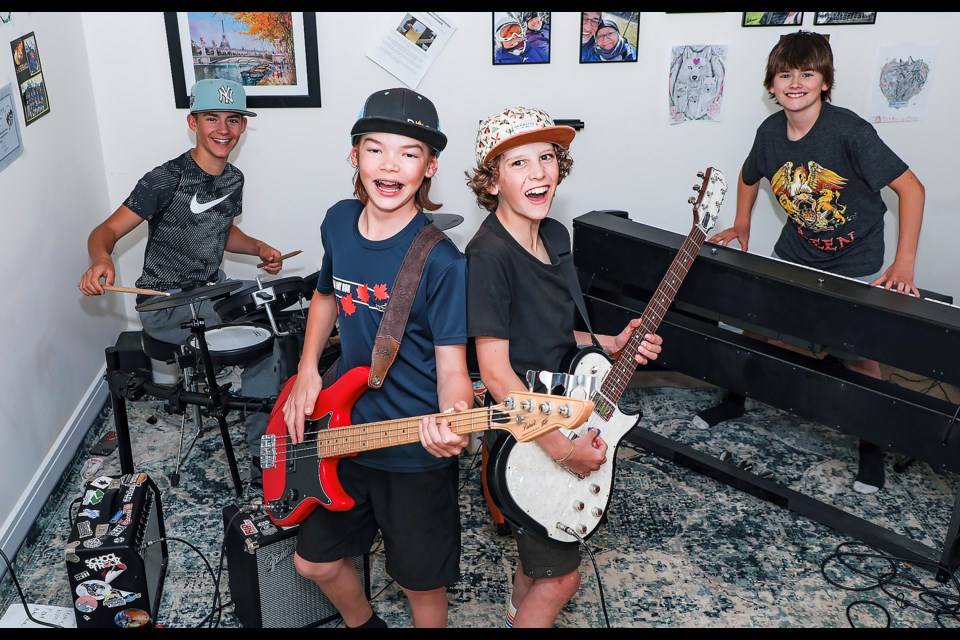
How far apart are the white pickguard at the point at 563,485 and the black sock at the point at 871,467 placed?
4.57 feet

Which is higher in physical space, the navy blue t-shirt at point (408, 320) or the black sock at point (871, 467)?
the navy blue t-shirt at point (408, 320)

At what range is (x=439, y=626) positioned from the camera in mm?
2352

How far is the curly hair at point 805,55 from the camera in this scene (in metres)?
3.14

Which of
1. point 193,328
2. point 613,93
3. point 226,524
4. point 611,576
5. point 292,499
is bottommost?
point 611,576

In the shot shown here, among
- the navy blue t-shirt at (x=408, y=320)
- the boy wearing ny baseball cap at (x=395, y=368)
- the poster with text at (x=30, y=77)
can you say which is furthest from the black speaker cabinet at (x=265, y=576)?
the poster with text at (x=30, y=77)

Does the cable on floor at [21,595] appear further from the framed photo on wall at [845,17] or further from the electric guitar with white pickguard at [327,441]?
the framed photo on wall at [845,17]

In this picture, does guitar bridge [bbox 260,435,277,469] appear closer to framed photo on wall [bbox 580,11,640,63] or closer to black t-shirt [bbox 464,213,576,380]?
black t-shirt [bbox 464,213,576,380]

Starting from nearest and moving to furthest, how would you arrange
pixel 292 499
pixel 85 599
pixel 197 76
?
pixel 292 499 < pixel 85 599 < pixel 197 76

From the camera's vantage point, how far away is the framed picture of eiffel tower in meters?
3.56

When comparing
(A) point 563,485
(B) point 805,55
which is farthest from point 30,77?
(B) point 805,55

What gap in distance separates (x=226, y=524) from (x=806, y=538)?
6.17 feet

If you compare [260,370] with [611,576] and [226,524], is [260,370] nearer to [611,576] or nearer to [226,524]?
[226,524]

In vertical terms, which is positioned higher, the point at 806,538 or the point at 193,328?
the point at 193,328
